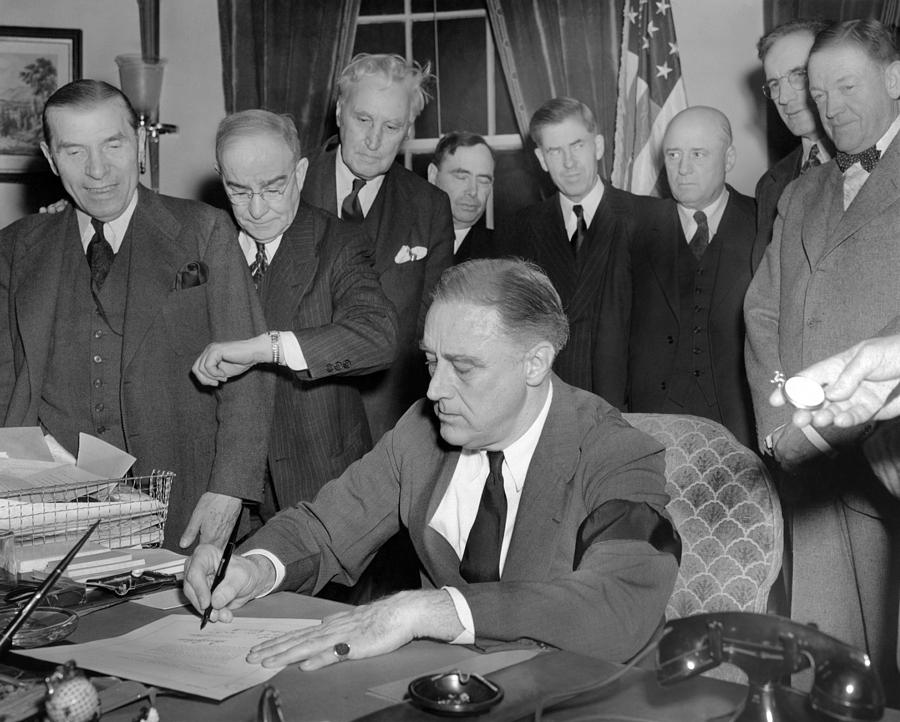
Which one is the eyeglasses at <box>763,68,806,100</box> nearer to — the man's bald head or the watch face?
the man's bald head

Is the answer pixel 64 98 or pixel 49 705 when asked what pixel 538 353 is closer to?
pixel 49 705

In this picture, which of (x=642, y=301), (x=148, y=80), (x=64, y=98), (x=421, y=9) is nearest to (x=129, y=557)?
(x=64, y=98)

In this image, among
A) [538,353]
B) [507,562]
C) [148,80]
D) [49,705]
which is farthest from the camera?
[148,80]

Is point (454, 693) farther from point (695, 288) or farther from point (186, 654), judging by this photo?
point (695, 288)

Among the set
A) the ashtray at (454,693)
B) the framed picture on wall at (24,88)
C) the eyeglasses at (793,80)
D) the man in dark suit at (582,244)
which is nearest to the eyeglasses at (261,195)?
the man in dark suit at (582,244)

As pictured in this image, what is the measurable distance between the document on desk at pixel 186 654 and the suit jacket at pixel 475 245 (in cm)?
283

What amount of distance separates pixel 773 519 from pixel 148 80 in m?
4.84

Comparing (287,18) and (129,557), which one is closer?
(129,557)

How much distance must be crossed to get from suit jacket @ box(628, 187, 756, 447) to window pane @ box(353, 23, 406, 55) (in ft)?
9.41

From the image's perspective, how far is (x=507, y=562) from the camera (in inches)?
82.4

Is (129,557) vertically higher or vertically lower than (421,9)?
lower

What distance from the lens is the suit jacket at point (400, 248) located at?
3.85 metres

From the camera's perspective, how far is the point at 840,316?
9.89ft

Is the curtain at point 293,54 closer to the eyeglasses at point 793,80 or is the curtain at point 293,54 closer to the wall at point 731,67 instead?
the wall at point 731,67
